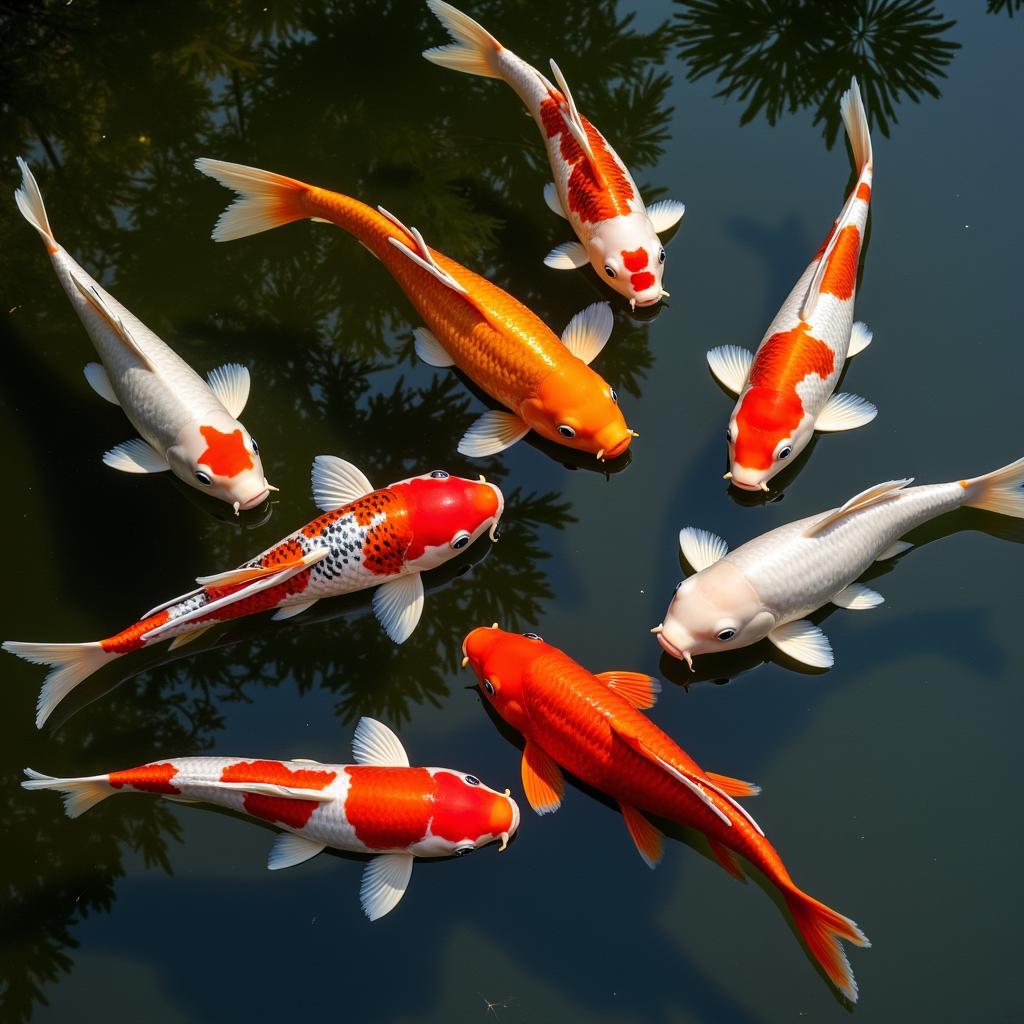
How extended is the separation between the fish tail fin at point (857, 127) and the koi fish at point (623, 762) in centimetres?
157

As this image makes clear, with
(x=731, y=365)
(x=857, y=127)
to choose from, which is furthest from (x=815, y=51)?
(x=731, y=365)

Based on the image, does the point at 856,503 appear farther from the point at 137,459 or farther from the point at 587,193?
the point at 137,459

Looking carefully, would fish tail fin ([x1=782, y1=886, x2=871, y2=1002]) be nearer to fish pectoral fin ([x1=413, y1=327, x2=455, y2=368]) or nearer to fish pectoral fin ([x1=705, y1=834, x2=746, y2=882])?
fish pectoral fin ([x1=705, y1=834, x2=746, y2=882])

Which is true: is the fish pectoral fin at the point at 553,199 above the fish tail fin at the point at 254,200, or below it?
above

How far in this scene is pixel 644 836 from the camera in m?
2.26

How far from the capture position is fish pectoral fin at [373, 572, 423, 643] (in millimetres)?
2494

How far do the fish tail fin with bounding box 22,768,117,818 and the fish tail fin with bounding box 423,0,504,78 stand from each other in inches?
84.3

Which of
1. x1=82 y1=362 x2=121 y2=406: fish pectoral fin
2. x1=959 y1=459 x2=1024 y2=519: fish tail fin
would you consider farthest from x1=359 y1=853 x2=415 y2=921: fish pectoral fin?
x1=959 y1=459 x2=1024 y2=519: fish tail fin

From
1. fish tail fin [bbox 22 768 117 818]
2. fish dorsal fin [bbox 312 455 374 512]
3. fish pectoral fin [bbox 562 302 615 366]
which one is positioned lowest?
fish tail fin [bbox 22 768 117 818]

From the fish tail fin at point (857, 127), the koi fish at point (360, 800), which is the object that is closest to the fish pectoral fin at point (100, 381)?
the koi fish at point (360, 800)

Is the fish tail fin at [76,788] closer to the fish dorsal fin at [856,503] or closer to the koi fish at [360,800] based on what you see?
the koi fish at [360,800]

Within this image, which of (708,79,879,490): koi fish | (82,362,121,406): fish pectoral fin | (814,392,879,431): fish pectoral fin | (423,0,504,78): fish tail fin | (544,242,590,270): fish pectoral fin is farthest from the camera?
(423,0,504,78): fish tail fin

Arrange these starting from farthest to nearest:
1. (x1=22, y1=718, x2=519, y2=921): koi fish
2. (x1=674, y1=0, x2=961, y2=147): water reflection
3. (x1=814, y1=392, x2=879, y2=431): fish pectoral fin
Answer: (x1=674, y1=0, x2=961, y2=147): water reflection < (x1=814, y1=392, x2=879, y2=431): fish pectoral fin < (x1=22, y1=718, x2=519, y2=921): koi fish

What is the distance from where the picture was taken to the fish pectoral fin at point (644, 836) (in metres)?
2.26
